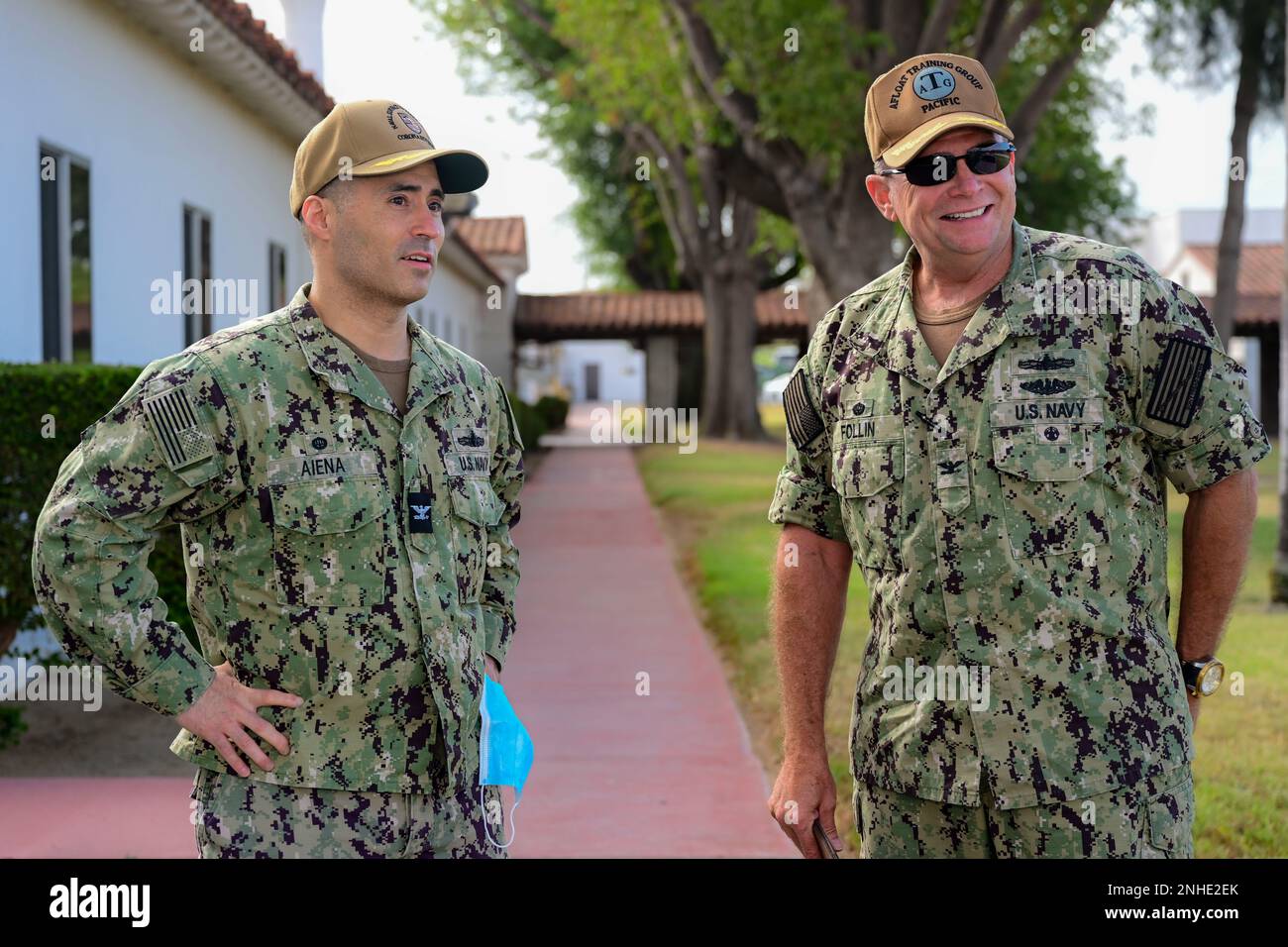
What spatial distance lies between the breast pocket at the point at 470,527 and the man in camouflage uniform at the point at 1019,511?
0.74m

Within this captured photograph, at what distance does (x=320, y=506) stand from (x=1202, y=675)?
175 centimetres

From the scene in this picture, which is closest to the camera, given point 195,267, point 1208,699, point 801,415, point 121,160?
point 801,415

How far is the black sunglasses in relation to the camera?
9.29 ft

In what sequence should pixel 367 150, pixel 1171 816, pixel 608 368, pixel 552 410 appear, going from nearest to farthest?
pixel 1171 816
pixel 367 150
pixel 552 410
pixel 608 368

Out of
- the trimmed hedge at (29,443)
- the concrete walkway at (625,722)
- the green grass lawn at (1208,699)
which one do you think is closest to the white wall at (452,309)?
the green grass lawn at (1208,699)

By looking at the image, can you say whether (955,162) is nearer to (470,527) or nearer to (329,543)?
(470,527)

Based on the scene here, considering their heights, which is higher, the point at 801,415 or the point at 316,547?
the point at 801,415

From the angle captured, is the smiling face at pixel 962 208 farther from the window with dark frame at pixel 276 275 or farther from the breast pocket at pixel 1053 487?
the window with dark frame at pixel 276 275

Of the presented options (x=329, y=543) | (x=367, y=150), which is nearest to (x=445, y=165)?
(x=367, y=150)

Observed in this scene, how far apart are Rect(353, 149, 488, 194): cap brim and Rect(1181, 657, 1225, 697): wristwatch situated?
175 centimetres

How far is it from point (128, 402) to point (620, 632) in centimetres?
811

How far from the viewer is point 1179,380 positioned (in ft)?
8.79

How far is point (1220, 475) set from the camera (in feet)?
8.96

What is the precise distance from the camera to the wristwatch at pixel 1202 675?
288 centimetres
